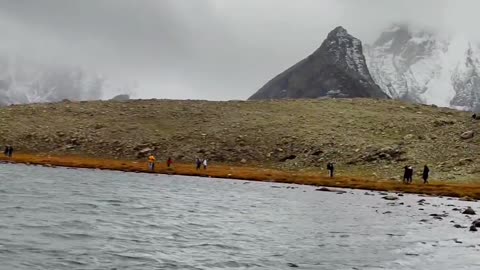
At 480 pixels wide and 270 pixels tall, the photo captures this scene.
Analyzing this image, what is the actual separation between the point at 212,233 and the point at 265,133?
9265 cm

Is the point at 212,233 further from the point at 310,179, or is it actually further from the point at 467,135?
the point at 467,135

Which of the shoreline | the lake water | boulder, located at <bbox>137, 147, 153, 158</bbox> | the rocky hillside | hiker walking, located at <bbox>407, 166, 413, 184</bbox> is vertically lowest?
the lake water

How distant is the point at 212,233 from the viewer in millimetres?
32281

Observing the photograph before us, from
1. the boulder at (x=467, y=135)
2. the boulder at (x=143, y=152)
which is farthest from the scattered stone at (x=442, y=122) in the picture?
the boulder at (x=143, y=152)

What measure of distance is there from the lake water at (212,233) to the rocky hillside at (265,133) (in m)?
53.0

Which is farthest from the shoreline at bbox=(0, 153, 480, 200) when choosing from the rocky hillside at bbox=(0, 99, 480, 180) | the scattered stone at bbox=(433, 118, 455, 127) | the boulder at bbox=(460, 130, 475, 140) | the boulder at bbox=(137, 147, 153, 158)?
the scattered stone at bbox=(433, 118, 455, 127)

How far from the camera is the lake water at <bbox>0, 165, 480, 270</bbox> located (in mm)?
24500

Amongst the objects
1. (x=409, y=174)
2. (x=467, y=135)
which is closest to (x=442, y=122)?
(x=467, y=135)

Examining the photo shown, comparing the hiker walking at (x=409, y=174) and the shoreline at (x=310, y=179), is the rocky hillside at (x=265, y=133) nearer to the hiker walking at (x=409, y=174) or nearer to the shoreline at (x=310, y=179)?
the shoreline at (x=310, y=179)

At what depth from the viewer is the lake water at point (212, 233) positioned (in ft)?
80.4

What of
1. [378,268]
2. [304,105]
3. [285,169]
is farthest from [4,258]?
[304,105]

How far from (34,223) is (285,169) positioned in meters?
79.9

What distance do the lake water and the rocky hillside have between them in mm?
52977

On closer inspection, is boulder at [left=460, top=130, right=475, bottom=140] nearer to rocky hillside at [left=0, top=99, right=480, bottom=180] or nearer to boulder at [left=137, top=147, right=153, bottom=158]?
rocky hillside at [left=0, top=99, right=480, bottom=180]
